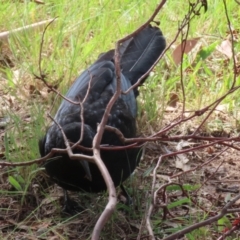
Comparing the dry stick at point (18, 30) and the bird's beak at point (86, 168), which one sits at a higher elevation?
the dry stick at point (18, 30)

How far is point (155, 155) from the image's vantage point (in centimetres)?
363

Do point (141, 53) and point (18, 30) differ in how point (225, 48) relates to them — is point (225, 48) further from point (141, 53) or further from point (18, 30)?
point (18, 30)

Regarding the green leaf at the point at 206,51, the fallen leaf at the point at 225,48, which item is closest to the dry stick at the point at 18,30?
the green leaf at the point at 206,51

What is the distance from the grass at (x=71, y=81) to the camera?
3.06m

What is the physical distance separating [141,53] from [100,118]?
881 mm

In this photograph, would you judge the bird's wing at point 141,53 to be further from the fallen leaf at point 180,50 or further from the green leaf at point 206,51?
the green leaf at point 206,51

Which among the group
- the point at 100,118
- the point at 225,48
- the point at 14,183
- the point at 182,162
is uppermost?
the point at 100,118

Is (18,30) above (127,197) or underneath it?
above

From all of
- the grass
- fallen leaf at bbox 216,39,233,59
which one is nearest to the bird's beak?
the grass

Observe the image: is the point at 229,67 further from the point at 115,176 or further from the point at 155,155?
the point at 115,176

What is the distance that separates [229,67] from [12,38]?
1.47 meters

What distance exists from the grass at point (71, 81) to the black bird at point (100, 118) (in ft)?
0.49

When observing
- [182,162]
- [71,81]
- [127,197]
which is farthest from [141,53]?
[127,197]

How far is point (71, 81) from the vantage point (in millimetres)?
3906
